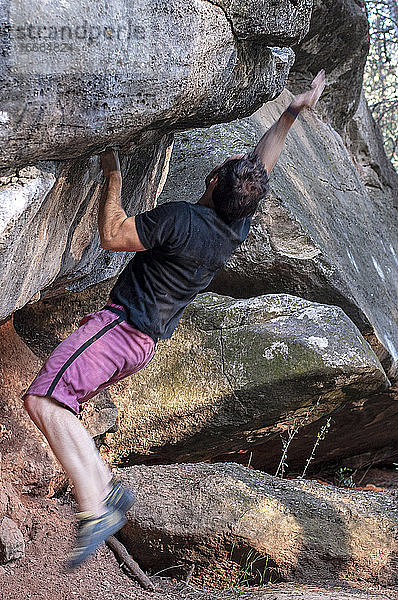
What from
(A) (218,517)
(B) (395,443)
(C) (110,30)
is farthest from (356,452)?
(C) (110,30)

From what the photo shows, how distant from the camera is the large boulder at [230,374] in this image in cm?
471

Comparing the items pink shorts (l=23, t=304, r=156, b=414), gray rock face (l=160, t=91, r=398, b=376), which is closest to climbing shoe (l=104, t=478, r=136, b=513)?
pink shorts (l=23, t=304, r=156, b=414)

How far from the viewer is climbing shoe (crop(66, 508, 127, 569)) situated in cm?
271

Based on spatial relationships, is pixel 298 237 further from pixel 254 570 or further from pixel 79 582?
pixel 79 582

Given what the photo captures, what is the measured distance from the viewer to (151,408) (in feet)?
16.0

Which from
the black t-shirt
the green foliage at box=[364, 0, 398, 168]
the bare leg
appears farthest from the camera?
the green foliage at box=[364, 0, 398, 168]

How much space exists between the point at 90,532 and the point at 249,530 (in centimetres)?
147

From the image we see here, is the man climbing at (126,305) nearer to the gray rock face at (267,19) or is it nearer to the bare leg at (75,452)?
the bare leg at (75,452)

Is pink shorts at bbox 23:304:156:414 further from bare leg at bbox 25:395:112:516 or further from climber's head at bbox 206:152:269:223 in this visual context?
climber's head at bbox 206:152:269:223

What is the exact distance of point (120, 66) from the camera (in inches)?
106

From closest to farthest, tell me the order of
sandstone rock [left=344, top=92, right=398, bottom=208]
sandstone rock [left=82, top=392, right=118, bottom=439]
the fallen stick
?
the fallen stick, sandstone rock [left=82, top=392, right=118, bottom=439], sandstone rock [left=344, top=92, right=398, bottom=208]

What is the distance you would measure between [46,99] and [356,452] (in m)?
6.08

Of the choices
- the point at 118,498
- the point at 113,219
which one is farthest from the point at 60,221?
the point at 118,498

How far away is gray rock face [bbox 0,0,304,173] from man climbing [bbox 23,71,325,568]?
344 millimetres
